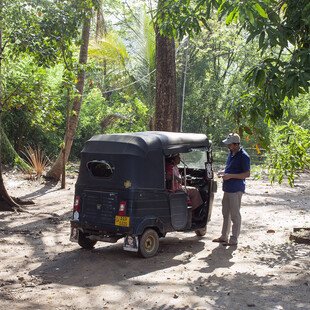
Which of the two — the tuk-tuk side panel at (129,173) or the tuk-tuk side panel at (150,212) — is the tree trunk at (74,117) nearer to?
the tuk-tuk side panel at (129,173)

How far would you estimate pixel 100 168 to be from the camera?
9070 millimetres

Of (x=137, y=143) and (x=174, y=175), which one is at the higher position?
(x=137, y=143)

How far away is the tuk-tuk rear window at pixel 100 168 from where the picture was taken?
29.3 feet

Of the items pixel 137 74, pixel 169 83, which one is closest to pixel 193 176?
pixel 169 83

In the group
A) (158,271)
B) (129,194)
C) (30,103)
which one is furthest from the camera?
(30,103)

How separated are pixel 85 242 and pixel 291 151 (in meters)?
3.94

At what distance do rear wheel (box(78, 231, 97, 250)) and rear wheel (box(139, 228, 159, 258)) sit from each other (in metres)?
1.03

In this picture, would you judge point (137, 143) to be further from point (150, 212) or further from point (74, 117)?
point (74, 117)

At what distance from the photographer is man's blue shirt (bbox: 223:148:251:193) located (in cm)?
984

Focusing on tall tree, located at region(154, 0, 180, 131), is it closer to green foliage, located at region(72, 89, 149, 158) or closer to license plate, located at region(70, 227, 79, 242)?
license plate, located at region(70, 227, 79, 242)

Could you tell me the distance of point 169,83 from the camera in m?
14.3

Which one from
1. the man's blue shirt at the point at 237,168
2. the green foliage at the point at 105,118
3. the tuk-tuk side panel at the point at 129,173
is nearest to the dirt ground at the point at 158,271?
the man's blue shirt at the point at 237,168

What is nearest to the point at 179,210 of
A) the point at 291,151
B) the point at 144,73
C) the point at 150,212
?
the point at 150,212

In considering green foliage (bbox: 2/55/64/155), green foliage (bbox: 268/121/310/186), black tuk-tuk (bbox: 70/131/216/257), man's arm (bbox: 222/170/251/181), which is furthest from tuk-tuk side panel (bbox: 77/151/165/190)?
green foliage (bbox: 2/55/64/155)
